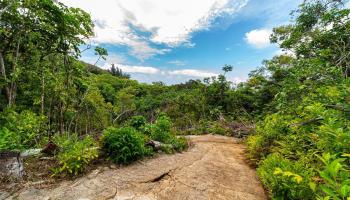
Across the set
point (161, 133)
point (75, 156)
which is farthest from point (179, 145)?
point (75, 156)

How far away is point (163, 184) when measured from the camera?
430 centimetres

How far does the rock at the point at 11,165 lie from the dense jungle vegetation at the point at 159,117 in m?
0.43

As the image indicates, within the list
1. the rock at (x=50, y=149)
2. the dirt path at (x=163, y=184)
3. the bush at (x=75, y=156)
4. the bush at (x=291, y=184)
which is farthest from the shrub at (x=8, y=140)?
the bush at (x=291, y=184)

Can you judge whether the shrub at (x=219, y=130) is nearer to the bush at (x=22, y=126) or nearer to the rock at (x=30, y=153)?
the bush at (x=22, y=126)

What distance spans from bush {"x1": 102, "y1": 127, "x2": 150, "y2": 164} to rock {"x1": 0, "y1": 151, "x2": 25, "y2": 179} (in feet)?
5.45

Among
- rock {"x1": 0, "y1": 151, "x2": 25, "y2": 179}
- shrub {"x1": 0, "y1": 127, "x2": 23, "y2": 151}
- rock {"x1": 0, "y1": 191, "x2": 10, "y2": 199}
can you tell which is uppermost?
shrub {"x1": 0, "y1": 127, "x2": 23, "y2": 151}

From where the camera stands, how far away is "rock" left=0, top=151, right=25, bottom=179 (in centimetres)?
403

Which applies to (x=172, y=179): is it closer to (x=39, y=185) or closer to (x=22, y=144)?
(x=39, y=185)

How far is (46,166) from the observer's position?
4566mm

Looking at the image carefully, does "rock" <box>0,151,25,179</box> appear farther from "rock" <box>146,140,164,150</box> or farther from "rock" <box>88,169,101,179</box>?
"rock" <box>146,140,164,150</box>

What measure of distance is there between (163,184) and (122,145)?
4.73 feet

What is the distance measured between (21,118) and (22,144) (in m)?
0.81

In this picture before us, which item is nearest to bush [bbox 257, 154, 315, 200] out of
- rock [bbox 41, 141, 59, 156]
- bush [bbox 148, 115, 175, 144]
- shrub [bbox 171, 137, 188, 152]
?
shrub [bbox 171, 137, 188, 152]

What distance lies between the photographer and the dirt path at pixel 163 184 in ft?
12.2
